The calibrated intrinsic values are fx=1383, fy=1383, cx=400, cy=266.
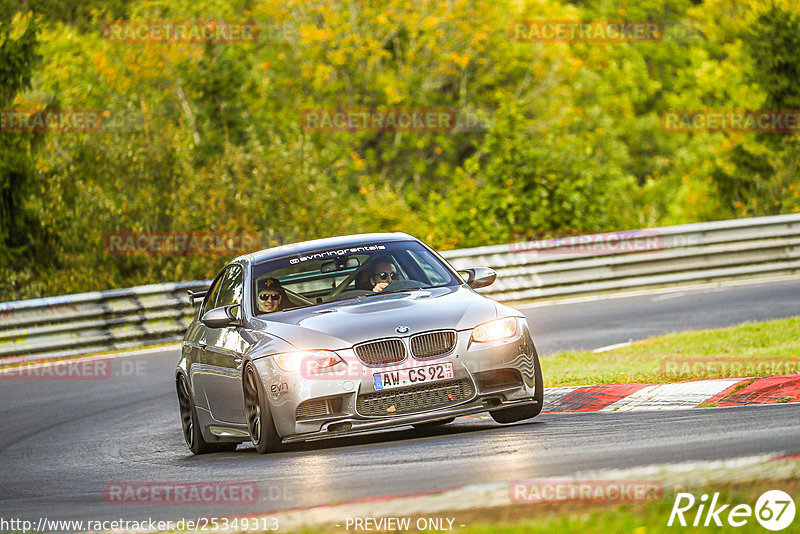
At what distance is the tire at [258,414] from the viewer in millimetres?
9438

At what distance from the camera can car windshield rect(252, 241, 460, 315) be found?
10.6 meters

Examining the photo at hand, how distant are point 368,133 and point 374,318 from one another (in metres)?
39.5

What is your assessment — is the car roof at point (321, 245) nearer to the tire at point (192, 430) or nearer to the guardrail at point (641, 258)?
the tire at point (192, 430)

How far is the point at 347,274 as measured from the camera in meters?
11.0

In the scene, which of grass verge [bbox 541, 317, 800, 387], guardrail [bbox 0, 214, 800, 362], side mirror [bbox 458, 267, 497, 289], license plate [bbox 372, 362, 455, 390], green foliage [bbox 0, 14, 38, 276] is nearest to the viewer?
license plate [bbox 372, 362, 455, 390]

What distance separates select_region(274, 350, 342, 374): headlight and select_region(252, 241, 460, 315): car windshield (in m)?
1.18

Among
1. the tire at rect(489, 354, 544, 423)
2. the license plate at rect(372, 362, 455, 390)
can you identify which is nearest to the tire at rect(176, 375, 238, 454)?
the tire at rect(489, 354, 544, 423)

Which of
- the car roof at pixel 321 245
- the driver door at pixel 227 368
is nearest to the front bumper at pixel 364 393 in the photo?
the driver door at pixel 227 368

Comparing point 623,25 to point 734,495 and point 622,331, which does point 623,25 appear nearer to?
point 622,331

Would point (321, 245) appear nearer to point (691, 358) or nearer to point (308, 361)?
point (308, 361)

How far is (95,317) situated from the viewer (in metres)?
20.9

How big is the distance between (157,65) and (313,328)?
34809mm

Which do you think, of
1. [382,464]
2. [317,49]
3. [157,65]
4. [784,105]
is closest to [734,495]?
[382,464]

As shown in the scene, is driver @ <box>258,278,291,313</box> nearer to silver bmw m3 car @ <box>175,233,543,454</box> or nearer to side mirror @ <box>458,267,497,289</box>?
silver bmw m3 car @ <box>175,233,543,454</box>
